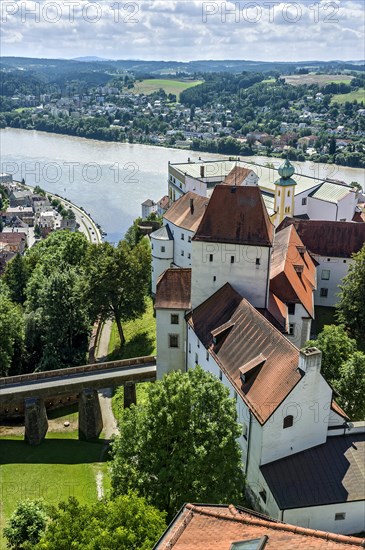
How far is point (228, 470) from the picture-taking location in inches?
841

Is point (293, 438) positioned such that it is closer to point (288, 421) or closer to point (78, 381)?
point (288, 421)

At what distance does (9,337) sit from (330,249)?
26686mm

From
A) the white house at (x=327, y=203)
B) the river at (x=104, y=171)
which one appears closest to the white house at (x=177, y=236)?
the white house at (x=327, y=203)

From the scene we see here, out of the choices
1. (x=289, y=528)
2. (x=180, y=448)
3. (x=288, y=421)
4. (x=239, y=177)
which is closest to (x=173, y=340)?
(x=288, y=421)

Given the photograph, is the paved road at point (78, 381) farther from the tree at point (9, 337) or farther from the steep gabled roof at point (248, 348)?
the steep gabled roof at point (248, 348)

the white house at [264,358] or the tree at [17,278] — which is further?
the tree at [17,278]

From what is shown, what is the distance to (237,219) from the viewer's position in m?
33.6

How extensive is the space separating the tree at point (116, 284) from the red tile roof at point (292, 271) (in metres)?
11.5

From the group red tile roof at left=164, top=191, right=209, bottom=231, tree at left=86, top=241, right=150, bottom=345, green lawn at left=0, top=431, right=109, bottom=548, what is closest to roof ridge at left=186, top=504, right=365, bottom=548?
green lawn at left=0, top=431, right=109, bottom=548

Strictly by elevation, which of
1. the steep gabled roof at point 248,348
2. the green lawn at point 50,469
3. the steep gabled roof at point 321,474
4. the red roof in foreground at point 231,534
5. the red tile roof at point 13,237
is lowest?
the red tile roof at point 13,237

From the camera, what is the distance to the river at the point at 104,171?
117 metres

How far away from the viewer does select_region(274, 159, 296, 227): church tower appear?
56.4 m

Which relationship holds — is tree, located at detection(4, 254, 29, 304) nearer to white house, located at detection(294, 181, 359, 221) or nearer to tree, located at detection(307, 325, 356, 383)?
white house, located at detection(294, 181, 359, 221)

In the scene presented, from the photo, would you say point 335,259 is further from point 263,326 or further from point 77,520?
point 77,520
